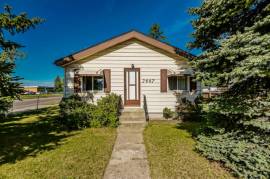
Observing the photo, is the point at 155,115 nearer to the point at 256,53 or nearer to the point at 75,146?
the point at 75,146

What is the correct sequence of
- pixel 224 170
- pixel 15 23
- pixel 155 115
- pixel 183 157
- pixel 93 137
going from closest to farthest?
pixel 224 170 < pixel 183 157 < pixel 15 23 < pixel 93 137 < pixel 155 115

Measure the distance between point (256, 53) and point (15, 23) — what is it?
22.3 ft

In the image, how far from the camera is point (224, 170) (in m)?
4.12

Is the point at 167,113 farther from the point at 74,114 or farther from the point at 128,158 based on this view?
the point at 128,158

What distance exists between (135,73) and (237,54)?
6.84 meters

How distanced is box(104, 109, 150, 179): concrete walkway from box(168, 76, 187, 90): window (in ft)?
12.4

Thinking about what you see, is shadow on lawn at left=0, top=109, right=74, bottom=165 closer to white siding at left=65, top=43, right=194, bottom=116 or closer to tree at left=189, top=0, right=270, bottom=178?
white siding at left=65, top=43, right=194, bottom=116

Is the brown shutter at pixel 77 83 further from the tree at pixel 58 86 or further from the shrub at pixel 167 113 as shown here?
the tree at pixel 58 86

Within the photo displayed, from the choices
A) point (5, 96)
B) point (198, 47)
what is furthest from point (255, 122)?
point (5, 96)

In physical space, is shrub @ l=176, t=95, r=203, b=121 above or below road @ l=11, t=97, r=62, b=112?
above

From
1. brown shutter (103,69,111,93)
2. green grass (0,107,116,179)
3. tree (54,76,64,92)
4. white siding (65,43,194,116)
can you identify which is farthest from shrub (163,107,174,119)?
tree (54,76,64,92)

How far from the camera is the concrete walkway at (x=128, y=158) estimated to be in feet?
13.1

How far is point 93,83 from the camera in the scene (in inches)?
414

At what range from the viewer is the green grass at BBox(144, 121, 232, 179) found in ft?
13.1
